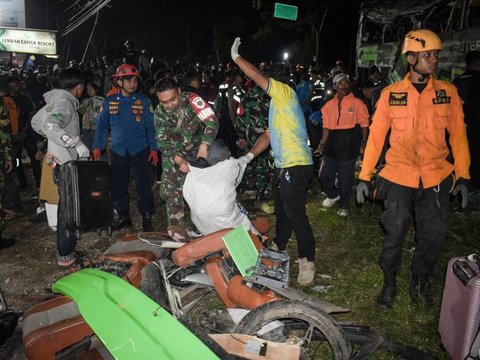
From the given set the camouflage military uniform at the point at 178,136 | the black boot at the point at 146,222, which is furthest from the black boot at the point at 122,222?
the camouflage military uniform at the point at 178,136

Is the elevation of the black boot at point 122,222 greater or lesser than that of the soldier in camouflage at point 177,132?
lesser

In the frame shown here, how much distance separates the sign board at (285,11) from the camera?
86.3 ft

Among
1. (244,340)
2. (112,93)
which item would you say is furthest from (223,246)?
(112,93)

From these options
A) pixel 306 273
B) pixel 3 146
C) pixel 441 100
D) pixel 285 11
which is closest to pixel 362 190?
pixel 441 100

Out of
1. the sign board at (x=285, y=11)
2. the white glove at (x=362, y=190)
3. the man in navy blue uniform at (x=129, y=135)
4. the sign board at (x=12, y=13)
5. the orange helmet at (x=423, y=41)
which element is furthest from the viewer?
the sign board at (x=285, y=11)

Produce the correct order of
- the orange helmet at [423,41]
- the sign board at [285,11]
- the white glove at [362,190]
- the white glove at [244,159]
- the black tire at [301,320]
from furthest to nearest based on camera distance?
the sign board at [285,11], the white glove at [244,159], the white glove at [362,190], the orange helmet at [423,41], the black tire at [301,320]

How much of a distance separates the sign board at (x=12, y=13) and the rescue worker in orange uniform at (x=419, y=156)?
28965 mm

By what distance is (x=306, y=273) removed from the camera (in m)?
4.23

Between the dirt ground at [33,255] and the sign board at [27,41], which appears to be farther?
the sign board at [27,41]

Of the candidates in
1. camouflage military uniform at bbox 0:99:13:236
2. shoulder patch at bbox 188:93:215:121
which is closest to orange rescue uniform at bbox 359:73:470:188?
shoulder patch at bbox 188:93:215:121

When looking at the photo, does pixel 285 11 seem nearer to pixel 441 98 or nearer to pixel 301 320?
pixel 441 98

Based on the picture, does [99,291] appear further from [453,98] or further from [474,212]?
[474,212]

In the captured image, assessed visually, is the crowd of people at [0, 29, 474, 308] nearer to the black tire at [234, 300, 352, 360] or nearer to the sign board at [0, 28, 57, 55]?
the black tire at [234, 300, 352, 360]

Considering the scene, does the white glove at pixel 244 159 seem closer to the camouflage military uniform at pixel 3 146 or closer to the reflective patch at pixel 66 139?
the reflective patch at pixel 66 139
